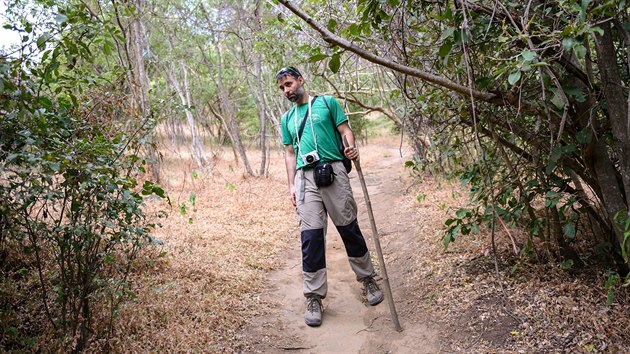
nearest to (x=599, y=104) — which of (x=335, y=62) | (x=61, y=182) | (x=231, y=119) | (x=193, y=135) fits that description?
(x=335, y=62)

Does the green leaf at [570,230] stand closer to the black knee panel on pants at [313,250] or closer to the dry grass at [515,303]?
the dry grass at [515,303]

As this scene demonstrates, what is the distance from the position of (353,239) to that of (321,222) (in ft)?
1.04

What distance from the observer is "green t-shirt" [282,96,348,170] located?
381cm

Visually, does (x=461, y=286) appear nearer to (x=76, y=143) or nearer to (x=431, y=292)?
(x=431, y=292)

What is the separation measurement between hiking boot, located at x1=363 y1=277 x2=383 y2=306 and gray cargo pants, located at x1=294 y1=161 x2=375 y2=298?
0.08 metres

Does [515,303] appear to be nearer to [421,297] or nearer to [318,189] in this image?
[421,297]

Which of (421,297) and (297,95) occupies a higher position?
(297,95)

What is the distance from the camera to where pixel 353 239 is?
151 inches

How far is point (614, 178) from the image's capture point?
286 centimetres

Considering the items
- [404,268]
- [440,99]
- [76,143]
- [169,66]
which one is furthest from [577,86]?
[169,66]

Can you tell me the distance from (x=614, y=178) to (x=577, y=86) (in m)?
0.66

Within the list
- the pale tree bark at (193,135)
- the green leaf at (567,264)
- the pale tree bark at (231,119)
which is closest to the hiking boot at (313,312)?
the green leaf at (567,264)

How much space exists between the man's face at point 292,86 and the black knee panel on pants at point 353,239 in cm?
115

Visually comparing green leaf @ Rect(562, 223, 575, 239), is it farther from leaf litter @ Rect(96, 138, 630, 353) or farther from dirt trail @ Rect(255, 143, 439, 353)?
dirt trail @ Rect(255, 143, 439, 353)
